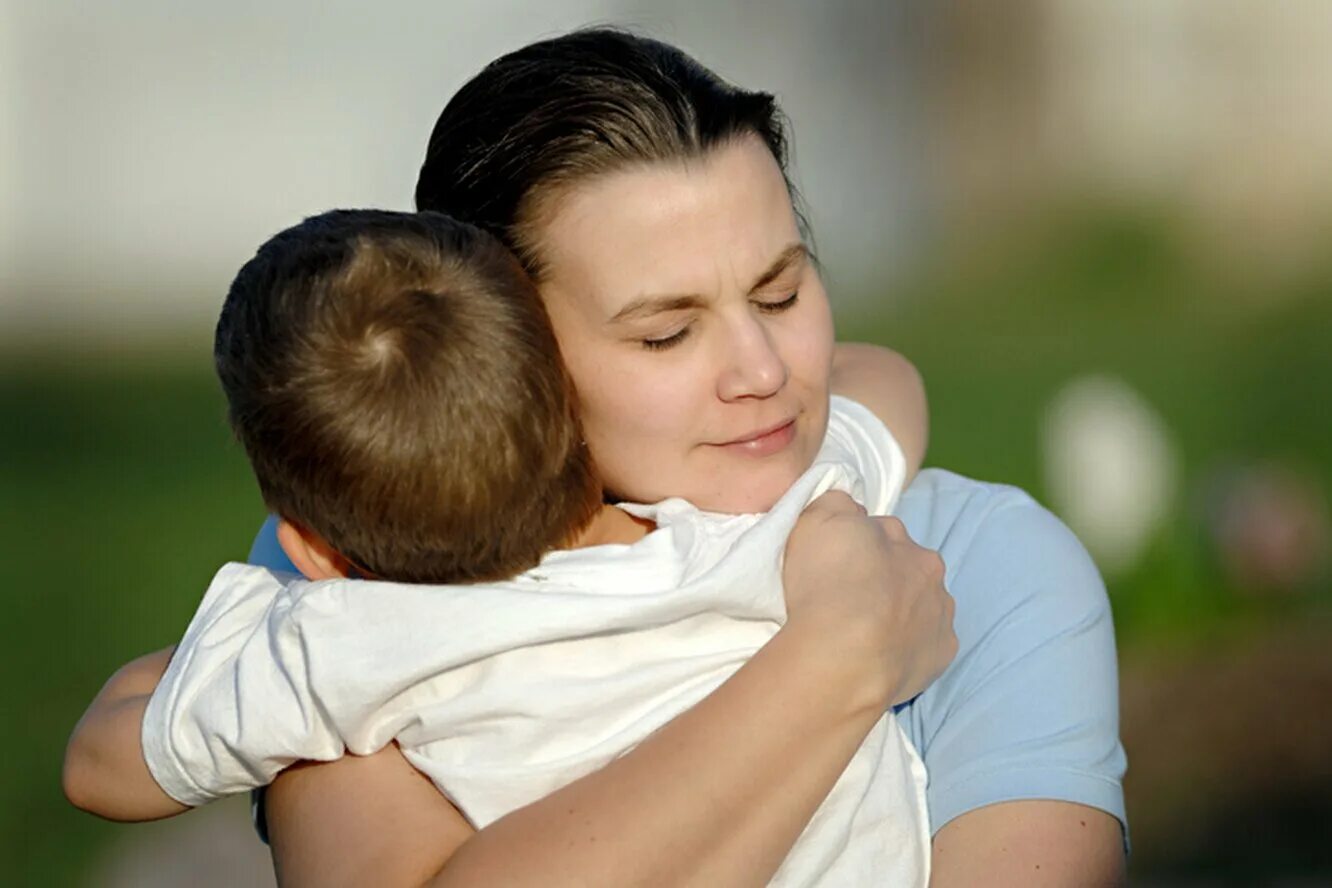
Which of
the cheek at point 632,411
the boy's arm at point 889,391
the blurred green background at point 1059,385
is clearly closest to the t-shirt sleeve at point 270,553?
the cheek at point 632,411

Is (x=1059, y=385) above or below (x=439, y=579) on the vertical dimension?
below

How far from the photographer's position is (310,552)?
1.90m

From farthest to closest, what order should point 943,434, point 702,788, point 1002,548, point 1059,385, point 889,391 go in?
point 1059,385
point 943,434
point 889,391
point 1002,548
point 702,788

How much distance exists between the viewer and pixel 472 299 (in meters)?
1.82

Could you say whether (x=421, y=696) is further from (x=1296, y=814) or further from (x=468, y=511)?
(x=1296, y=814)

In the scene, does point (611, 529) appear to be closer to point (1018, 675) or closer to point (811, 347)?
point (811, 347)

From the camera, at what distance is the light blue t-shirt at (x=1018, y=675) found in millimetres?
1993

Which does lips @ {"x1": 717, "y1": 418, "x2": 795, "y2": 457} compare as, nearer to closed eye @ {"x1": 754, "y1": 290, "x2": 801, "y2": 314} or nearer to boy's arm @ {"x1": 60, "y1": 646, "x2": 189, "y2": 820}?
closed eye @ {"x1": 754, "y1": 290, "x2": 801, "y2": 314}

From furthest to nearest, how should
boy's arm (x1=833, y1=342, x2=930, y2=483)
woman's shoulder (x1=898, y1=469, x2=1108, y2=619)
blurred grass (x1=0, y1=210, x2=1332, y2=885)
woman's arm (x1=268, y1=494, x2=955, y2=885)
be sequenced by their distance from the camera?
blurred grass (x1=0, y1=210, x2=1332, y2=885)
boy's arm (x1=833, y1=342, x2=930, y2=483)
woman's shoulder (x1=898, y1=469, x2=1108, y2=619)
woman's arm (x1=268, y1=494, x2=955, y2=885)

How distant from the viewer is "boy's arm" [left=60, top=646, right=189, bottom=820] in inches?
74.9

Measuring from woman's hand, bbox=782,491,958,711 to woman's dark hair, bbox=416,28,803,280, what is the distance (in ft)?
1.51

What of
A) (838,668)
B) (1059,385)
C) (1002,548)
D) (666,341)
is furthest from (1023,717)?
(1059,385)

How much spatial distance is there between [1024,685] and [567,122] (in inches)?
32.9

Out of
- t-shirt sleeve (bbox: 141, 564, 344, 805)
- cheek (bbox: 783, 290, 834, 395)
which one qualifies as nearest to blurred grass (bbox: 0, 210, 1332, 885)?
t-shirt sleeve (bbox: 141, 564, 344, 805)
